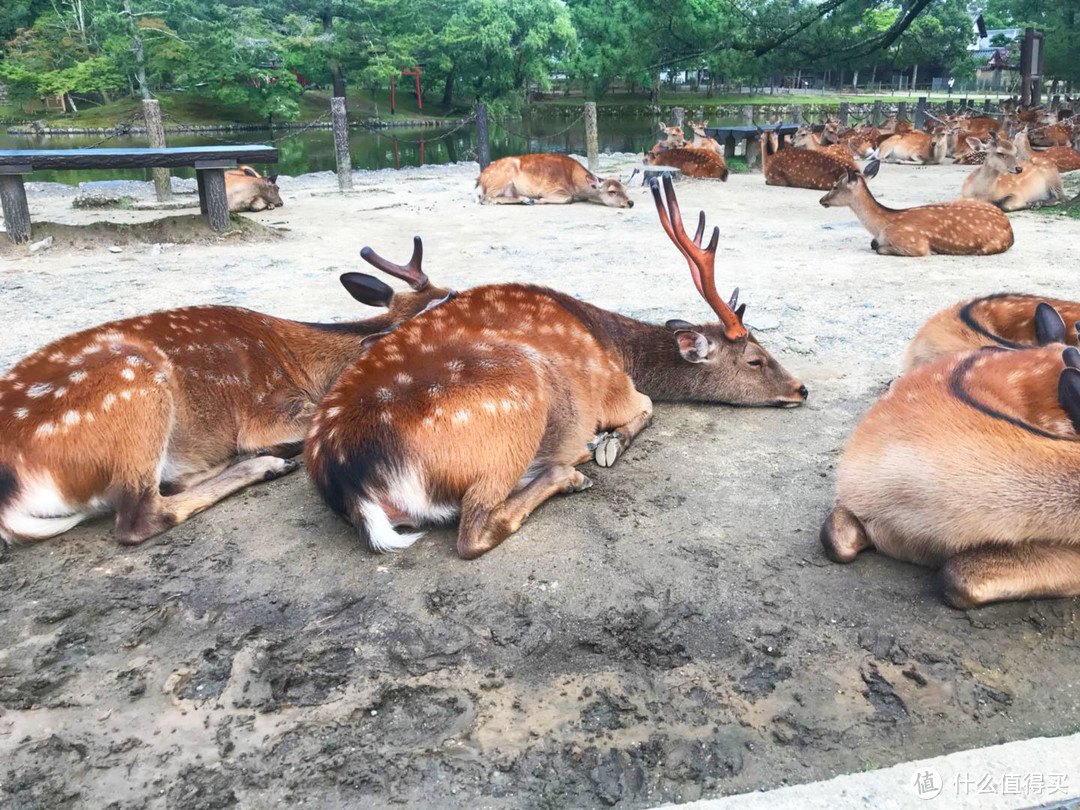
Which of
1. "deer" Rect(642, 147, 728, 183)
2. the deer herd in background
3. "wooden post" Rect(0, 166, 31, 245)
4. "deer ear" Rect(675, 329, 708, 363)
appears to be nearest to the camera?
the deer herd in background

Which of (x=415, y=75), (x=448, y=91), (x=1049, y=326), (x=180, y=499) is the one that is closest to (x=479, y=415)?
(x=180, y=499)

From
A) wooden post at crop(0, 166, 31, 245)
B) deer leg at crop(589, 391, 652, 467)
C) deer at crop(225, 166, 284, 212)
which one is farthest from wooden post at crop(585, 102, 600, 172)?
deer leg at crop(589, 391, 652, 467)

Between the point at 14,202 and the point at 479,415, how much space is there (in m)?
6.69

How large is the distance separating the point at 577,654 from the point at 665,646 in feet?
0.74

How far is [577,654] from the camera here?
86.0 inches

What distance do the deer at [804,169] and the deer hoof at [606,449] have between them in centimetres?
1003

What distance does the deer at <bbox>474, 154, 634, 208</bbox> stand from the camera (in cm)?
1134

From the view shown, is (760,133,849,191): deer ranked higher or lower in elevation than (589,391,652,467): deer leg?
higher

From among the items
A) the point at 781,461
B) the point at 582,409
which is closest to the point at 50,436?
the point at 582,409

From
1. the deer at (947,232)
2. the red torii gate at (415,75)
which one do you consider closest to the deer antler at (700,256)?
the deer at (947,232)

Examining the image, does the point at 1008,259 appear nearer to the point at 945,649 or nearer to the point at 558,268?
the point at 558,268

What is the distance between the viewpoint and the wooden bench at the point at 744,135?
1599cm

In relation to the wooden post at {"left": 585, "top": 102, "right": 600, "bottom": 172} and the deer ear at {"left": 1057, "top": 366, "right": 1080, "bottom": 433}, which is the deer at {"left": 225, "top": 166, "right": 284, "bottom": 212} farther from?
the deer ear at {"left": 1057, "top": 366, "right": 1080, "bottom": 433}

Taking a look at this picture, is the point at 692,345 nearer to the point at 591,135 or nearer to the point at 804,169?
the point at 804,169
